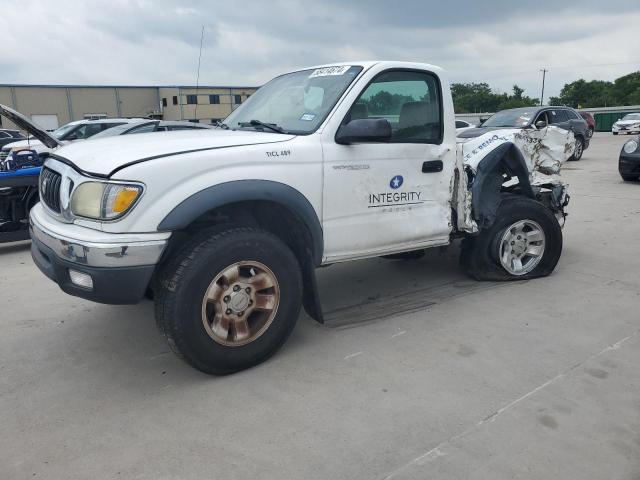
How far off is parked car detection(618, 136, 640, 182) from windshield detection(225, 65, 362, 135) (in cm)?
919

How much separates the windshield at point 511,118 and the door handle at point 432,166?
402 inches

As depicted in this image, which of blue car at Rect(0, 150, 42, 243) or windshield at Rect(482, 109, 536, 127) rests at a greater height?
windshield at Rect(482, 109, 536, 127)

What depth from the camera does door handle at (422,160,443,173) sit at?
3938 millimetres

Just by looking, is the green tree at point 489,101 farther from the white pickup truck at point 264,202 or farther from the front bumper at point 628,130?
the white pickup truck at point 264,202

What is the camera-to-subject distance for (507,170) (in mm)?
4832

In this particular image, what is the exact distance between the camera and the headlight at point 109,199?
2.74 meters

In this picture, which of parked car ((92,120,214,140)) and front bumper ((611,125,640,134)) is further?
front bumper ((611,125,640,134))

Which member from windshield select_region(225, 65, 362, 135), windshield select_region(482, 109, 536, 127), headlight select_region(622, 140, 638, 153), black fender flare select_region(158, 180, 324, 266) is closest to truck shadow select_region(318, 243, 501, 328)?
black fender flare select_region(158, 180, 324, 266)

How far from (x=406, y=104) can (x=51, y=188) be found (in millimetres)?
2552

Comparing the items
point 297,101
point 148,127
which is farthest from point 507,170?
point 148,127

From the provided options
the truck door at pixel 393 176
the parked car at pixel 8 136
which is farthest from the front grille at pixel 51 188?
the parked car at pixel 8 136

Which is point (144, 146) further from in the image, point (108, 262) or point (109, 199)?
point (108, 262)

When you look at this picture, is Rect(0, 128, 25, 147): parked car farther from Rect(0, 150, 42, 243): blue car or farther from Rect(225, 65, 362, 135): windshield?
Rect(225, 65, 362, 135): windshield

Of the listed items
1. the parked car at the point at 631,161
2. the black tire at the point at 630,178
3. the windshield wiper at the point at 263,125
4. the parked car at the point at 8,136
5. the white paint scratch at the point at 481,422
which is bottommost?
the white paint scratch at the point at 481,422
